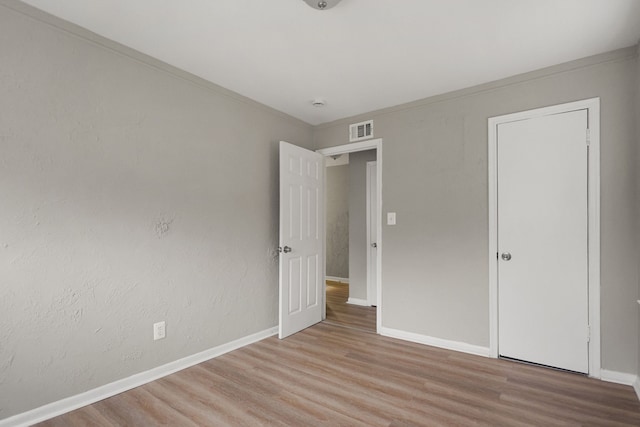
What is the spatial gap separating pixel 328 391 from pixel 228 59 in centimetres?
257

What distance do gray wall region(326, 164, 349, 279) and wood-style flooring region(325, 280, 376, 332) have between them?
3.87 feet

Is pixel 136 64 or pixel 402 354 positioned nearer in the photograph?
pixel 136 64

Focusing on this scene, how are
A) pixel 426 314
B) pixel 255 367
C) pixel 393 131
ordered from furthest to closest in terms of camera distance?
1. pixel 393 131
2. pixel 426 314
3. pixel 255 367

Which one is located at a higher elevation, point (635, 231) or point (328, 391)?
point (635, 231)

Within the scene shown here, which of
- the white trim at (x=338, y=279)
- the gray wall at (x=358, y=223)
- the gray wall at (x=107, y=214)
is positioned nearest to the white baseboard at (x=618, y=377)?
the gray wall at (x=358, y=223)

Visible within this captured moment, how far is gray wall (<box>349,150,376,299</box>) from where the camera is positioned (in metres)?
4.77

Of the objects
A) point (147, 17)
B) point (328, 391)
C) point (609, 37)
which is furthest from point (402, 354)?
point (147, 17)

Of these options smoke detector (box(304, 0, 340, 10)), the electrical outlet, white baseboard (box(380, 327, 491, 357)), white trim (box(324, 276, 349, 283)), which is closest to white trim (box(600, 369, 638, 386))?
white baseboard (box(380, 327, 491, 357))

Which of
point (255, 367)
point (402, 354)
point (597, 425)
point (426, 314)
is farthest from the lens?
point (426, 314)

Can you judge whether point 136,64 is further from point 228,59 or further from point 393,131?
point 393,131

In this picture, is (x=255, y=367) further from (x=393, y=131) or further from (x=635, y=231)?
(x=635, y=231)

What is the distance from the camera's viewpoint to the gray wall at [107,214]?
183 cm

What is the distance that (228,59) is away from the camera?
2.47m

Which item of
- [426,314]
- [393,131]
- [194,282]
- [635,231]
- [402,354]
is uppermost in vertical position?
[393,131]
